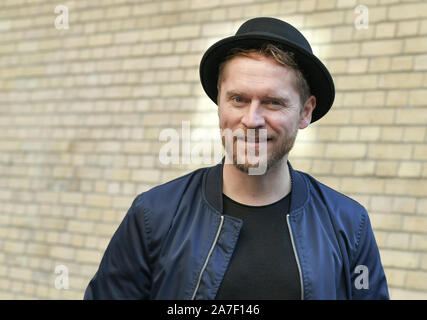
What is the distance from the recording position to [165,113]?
18.1 feet

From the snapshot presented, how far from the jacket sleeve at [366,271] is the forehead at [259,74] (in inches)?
27.1

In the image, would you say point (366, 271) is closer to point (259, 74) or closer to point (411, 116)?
point (259, 74)

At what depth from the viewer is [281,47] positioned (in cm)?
236

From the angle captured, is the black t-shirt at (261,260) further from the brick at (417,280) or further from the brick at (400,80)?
the brick at (400,80)

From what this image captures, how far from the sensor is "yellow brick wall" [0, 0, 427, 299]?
4.32 meters

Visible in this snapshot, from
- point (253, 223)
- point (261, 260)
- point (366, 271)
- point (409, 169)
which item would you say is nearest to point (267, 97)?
point (253, 223)

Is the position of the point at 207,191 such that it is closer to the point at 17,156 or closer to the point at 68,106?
the point at 68,106

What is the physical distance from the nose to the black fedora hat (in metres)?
0.27

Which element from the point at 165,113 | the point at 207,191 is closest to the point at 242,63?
the point at 207,191

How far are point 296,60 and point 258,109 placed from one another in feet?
0.97

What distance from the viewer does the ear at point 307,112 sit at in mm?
2547
